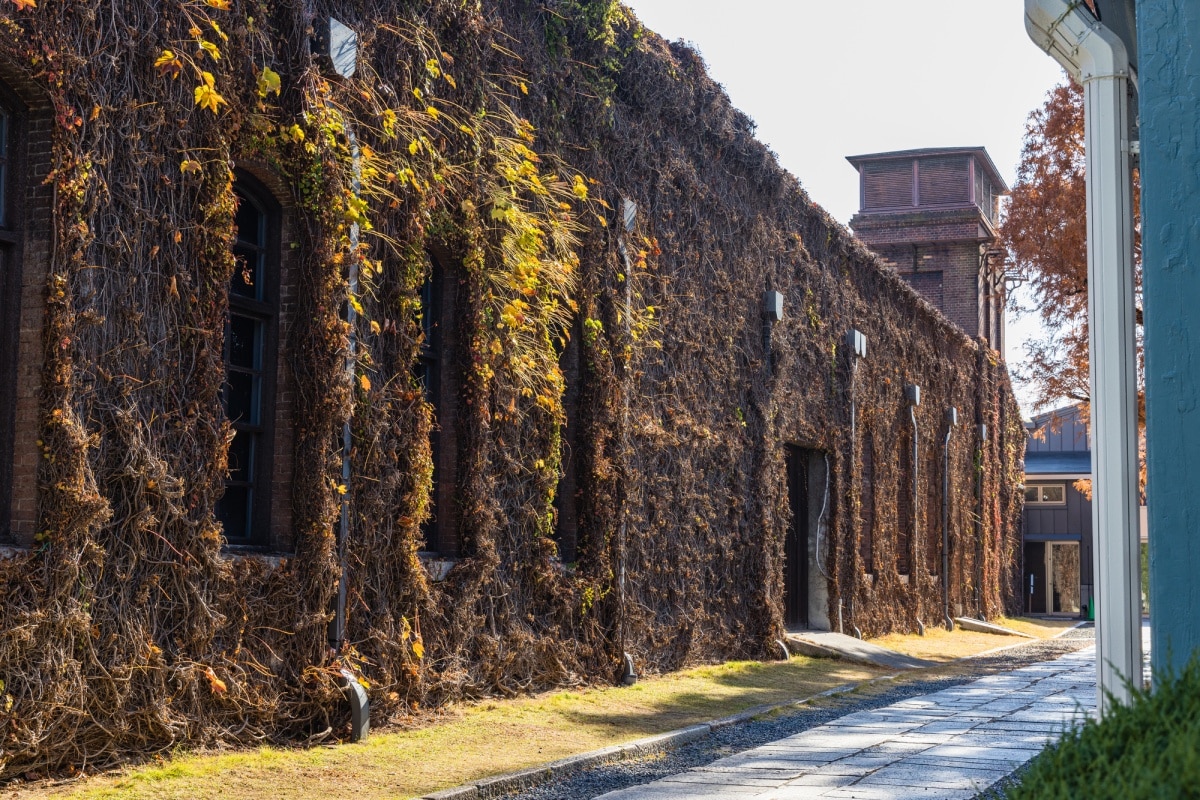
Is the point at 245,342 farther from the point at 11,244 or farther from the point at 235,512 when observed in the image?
the point at 11,244

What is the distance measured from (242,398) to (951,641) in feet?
54.6

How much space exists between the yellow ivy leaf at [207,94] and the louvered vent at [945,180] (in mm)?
28589

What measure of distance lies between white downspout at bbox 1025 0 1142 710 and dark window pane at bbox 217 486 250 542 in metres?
5.54

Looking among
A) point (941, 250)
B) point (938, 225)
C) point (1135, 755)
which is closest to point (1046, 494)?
point (941, 250)

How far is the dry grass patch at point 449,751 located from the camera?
6801 mm

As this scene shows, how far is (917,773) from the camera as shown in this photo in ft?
24.8

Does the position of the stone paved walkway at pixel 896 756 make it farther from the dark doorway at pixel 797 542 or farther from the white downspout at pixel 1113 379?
the dark doorway at pixel 797 542

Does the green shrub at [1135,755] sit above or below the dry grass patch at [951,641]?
above

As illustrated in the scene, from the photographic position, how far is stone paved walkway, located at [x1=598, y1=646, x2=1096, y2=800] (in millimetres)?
7094

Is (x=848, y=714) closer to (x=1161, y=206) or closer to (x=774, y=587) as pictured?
(x=774, y=587)

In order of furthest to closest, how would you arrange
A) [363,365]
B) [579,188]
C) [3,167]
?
[579,188]
[363,365]
[3,167]

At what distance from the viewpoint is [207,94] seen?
24.9 feet

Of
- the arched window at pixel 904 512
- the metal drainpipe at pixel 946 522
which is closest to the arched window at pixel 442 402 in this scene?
the arched window at pixel 904 512

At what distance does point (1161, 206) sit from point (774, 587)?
12.5m
